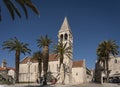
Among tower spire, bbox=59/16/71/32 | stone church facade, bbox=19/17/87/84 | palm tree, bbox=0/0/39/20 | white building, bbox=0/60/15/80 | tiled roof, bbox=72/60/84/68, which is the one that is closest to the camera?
palm tree, bbox=0/0/39/20

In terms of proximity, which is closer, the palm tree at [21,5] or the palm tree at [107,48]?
the palm tree at [21,5]

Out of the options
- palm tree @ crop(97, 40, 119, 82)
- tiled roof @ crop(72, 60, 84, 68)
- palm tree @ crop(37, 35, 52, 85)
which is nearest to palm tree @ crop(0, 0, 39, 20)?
palm tree @ crop(37, 35, 52, 85)

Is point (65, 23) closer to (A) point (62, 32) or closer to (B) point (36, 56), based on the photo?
(A) point (62, 32)

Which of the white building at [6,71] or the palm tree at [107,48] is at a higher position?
the palm tree at [107,48]

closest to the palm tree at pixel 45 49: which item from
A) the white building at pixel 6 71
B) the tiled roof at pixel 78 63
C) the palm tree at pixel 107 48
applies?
the palm tree at pixel 107 48

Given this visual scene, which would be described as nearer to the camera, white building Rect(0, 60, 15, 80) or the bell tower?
the bell tower

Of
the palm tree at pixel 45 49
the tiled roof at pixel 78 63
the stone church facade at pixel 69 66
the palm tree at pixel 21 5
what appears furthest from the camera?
the tiled roof at pixel 78 63

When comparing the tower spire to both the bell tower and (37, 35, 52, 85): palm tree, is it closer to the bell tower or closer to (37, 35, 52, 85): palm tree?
the bell tower

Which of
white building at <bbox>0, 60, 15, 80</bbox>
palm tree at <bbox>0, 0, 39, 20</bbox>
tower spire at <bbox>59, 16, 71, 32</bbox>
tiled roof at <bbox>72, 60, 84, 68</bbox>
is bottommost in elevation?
white building at <bbox>0, 60, 15, 80</bbox>

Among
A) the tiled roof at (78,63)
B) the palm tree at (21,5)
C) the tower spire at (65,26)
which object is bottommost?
the tiled roof at (78,63)

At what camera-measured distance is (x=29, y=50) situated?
214ft

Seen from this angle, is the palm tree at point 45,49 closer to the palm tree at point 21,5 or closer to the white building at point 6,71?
the palm tree at point 21,5

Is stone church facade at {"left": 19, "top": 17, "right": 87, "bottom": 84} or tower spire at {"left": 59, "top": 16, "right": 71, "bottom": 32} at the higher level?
tower spire at {"left": 59, "top": 16, "right": 71, "bottom": 32}

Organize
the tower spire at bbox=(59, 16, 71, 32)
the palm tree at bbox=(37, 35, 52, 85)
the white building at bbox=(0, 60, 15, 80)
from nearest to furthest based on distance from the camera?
the palm tree at bbox=(37, 35, 52, 85), the tower spire at bbox=(59, 16, 71, 32), the white building at bbox=(0, 60, 15, 80)
